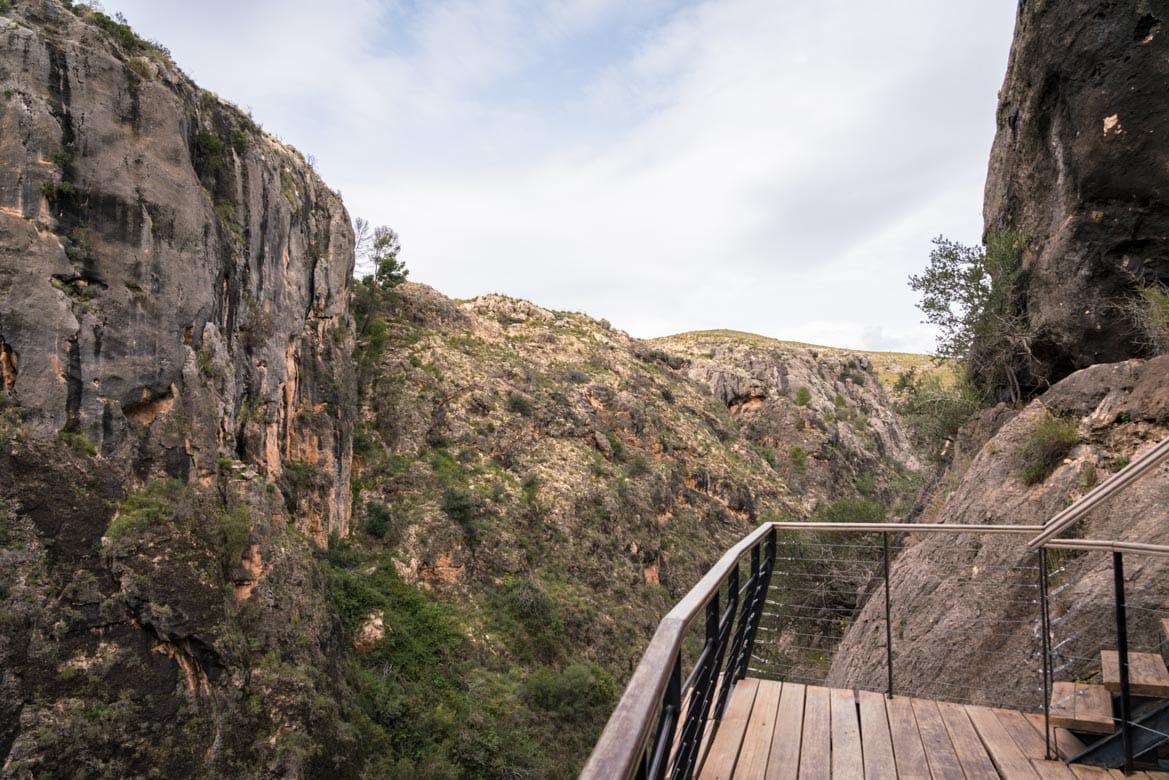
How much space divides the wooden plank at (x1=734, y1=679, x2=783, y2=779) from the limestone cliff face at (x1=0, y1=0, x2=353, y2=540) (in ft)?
46.4

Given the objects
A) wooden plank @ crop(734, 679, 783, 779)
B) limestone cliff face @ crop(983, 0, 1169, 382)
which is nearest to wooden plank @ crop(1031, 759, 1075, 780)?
wooden plank @ crop(734, 679, 783, 779)

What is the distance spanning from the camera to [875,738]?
3.34 metres

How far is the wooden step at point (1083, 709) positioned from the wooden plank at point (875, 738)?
822 mm

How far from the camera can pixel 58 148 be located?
1285 centimetres

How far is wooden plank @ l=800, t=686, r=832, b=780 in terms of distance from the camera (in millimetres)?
2977

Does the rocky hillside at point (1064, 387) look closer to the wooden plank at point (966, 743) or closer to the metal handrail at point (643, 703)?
the wooden plank at point (966, 743)

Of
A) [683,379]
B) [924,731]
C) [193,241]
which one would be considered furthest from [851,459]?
[924,731]

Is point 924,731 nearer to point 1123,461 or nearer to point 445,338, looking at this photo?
point 1123,461

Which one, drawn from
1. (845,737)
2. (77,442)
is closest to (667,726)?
(845,737)

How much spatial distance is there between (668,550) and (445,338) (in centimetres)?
1820

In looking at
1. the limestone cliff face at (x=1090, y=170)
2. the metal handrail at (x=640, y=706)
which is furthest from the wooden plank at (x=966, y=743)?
the limestone cliff face at (x=1090, y=170)

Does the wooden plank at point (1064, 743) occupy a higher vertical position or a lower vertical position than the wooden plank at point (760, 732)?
lower

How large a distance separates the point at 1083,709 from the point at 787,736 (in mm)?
1499

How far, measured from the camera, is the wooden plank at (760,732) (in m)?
2.96
